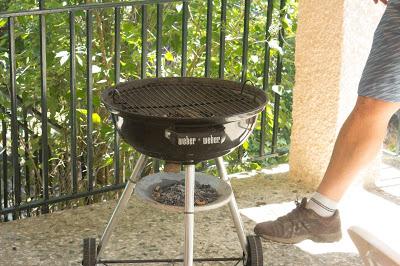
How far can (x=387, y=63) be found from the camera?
304 centimetres

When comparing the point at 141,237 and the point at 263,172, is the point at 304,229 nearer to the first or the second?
the point at 141,237

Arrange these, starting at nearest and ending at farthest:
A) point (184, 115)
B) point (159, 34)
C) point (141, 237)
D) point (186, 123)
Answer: point (186, 123) < point (184, 115) < point (141, 237) < point (159, 34)

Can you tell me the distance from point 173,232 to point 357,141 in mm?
1086

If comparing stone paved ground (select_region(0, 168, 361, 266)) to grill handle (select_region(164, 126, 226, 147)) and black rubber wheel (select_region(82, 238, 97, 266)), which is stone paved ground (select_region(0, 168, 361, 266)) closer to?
black rubber wheel (select_region(82, 238, 97, 266))

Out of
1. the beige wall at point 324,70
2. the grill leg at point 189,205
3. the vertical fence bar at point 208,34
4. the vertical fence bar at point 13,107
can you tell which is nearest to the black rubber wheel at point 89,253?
the grill leg at point 189,205

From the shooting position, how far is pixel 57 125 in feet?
16.0

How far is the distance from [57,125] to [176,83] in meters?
1.91

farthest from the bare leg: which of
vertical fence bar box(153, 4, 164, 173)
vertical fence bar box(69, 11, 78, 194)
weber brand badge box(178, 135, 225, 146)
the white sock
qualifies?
vertical fence bar box(69, 11, 78, 194)

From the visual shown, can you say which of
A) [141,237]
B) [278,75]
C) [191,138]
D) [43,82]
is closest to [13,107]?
[43,82]

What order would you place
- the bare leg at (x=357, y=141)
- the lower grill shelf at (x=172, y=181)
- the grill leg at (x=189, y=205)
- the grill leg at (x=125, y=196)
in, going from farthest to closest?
1. the bare leg at (x=357, y=141)
2. the grill leg at (x=125, y=196)
3. the lower grill shelf at (x=172, y=181)
4. the grill leg at (x=189, y=205)

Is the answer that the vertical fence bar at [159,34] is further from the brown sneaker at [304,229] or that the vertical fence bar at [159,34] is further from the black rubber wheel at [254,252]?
the black rubber wheel at [254,252]

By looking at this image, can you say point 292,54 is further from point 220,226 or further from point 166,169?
point 166,169

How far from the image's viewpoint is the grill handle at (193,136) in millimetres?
2537

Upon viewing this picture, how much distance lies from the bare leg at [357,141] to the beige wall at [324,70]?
3.15ft
